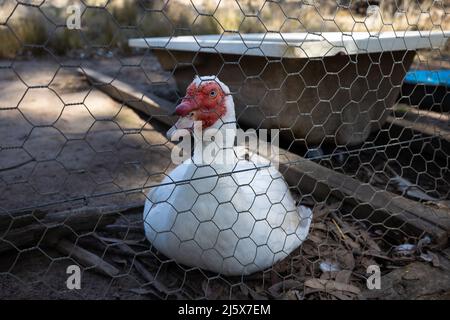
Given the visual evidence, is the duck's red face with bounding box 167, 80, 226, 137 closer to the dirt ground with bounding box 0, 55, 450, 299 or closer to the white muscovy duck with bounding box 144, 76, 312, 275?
the white muscovy duck with bounding box 144, 76, 312, 275

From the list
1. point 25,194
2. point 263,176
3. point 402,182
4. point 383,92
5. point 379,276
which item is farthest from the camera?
point 383,92

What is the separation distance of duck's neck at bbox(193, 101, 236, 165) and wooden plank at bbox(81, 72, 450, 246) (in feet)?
0.76

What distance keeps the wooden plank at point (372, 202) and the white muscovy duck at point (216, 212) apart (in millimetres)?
223

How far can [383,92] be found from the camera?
2.16 metres

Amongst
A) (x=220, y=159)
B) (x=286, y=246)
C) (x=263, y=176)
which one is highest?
(x=220, y=159)

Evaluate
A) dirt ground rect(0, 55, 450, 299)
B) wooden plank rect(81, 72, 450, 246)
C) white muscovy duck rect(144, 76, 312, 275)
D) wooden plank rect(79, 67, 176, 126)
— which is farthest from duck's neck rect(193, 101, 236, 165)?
wooden plank rect(79, 67, 176, 126)

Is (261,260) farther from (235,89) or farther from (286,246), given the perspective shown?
(235,89)

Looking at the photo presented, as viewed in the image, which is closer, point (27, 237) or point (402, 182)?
point (27, 237)

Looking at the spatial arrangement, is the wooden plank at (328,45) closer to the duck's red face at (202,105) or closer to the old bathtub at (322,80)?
the old bathtub at (322,80)

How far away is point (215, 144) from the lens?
1349 millimetres

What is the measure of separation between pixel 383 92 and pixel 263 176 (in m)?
0.99

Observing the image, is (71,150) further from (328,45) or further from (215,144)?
(328,45)

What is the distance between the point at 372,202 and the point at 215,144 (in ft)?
2.06
